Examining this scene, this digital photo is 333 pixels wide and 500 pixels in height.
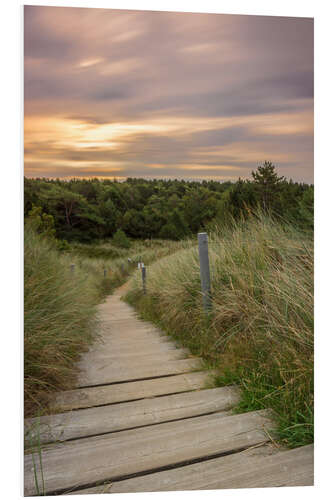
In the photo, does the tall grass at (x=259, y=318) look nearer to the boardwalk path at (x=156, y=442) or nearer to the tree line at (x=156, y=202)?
the boardwalk path at (x=156, y=442)

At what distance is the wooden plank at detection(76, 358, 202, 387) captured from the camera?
2.01 m

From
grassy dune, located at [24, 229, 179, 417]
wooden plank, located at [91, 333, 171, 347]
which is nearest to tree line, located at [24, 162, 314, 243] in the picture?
grassy dune, located at [24, 229, 179, 417]

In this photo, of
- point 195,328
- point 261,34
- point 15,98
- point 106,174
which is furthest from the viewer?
point 195,328

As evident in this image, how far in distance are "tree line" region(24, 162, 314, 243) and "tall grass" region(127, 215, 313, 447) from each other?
0.25 m

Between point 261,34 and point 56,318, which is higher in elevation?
A: point 261,34

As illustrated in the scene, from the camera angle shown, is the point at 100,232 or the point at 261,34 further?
the point at 100,232

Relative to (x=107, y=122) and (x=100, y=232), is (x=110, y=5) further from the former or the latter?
(x=100, y=232)

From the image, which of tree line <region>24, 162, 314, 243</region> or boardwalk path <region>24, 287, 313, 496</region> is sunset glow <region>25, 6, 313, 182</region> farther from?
boardwalk path <region>24, 287, 313, 496</region>

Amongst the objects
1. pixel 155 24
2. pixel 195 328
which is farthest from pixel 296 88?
pixel 195 328

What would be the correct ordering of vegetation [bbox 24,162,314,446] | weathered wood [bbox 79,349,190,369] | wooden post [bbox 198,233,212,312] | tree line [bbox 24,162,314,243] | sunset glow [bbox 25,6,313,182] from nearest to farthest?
vegetation [bbox 24,162,314,446]
sunset glow [bbox 25,6,313,182]
weathered wood [bbox 79,349,190,369]
tree line [bbox 24,162,314,243]
wooden post [bbox 198,233,212,312]

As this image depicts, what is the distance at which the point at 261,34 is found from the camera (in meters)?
2.05


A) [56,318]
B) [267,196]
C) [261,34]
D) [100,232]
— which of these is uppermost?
[261,34]

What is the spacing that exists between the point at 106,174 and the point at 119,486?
2007mm

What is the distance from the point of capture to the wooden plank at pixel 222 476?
1.19 metres
